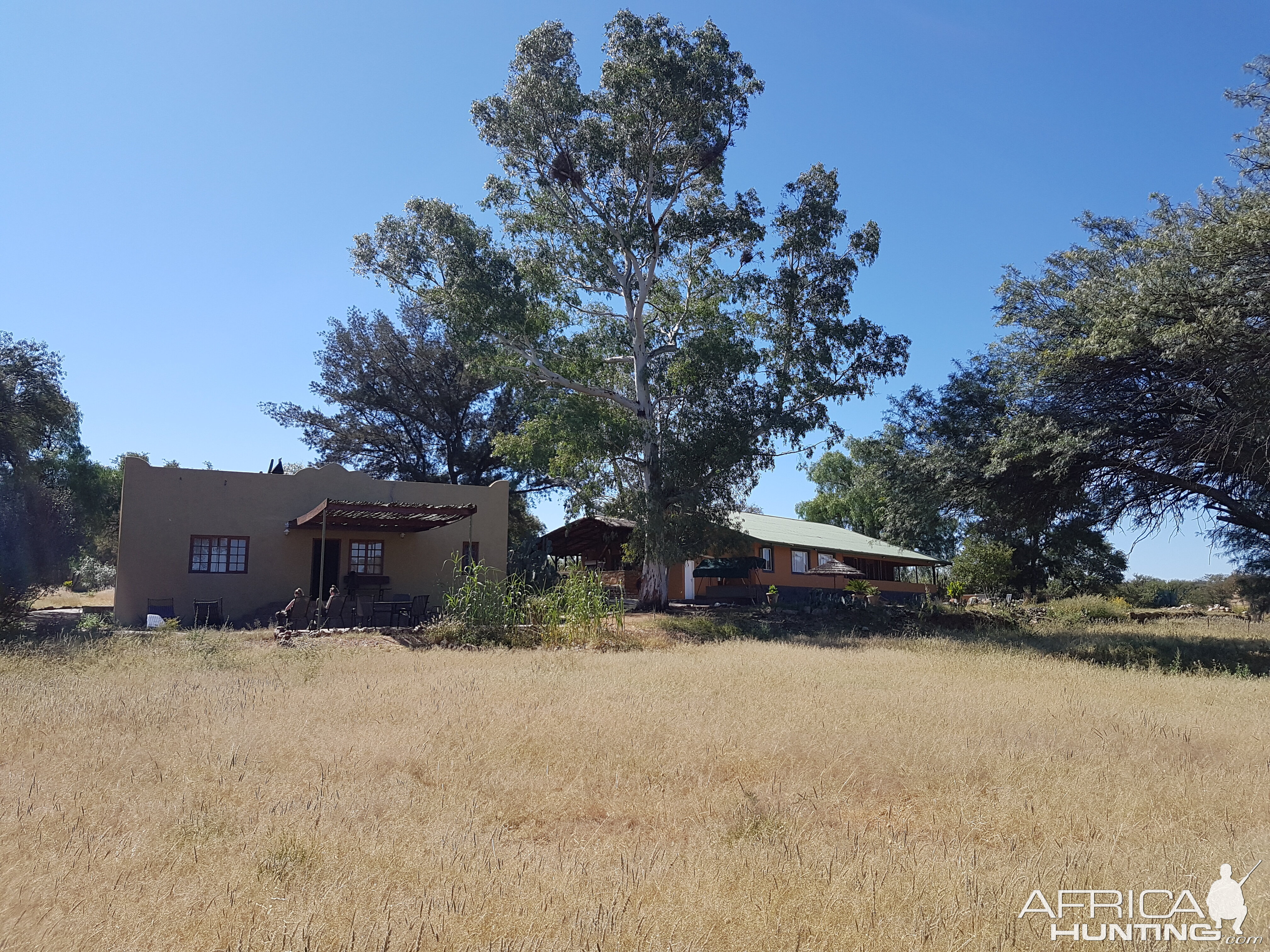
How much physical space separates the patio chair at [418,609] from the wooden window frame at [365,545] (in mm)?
4285

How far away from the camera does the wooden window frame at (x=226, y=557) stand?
21.6 m

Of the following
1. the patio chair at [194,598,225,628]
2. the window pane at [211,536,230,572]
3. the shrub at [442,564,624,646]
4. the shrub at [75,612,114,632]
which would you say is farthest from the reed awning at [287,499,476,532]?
the shrub at [75,612,114,632]

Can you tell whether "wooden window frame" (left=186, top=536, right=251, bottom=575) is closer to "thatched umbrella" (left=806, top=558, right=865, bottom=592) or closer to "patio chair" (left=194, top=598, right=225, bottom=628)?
"patio chair" (left=194, top=598, right=225, bottom=628)

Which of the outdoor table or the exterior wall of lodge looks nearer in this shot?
the outdoor table

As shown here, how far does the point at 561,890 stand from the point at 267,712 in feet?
16.9

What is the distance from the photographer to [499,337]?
22.8 meters

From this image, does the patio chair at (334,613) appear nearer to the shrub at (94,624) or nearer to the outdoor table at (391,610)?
the outdoor table at (391,610)

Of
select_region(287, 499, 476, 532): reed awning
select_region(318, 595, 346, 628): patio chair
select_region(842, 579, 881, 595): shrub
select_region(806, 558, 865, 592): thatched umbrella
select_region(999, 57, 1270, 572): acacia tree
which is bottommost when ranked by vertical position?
select_region(318, 595, 346, 628): patio chair

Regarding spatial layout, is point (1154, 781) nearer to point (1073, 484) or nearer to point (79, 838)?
point (79, 838)

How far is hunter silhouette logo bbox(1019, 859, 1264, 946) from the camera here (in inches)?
148

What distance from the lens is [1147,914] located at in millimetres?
4047

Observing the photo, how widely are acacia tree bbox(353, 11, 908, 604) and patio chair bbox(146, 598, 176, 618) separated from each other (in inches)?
367

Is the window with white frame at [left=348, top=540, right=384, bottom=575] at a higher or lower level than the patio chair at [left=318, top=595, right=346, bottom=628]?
higher

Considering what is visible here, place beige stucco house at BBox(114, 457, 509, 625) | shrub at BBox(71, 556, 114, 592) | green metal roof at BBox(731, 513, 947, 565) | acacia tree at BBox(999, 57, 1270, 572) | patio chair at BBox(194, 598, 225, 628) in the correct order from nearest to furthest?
acacia tree at BBox(999, 57, 1270, 572) < patio chair at BBox(194, 598, 225, 628) < beige stucco house at BBox(114, 457, 509, 625) < green metal roof at BBox(731, 513, 947, 565) < shrub at BBox(71, 556, 114, 592)
